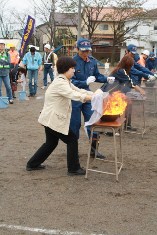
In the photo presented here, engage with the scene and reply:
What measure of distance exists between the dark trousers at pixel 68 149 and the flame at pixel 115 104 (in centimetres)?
61

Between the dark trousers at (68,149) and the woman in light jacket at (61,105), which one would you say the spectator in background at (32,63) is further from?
the woman in light jacket at (61,105)

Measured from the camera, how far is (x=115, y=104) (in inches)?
193

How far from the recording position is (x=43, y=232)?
133 inches

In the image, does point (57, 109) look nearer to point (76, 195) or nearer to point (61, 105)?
point (61, 105)

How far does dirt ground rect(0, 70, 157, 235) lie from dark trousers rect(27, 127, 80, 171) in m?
0.17

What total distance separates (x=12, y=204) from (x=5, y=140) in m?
2.96

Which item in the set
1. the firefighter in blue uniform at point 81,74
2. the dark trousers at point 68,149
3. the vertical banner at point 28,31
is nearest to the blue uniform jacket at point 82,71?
the firefighter in blue uniform at point 81,74

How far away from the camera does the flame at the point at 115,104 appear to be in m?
4.75

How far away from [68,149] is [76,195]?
78 centimetres

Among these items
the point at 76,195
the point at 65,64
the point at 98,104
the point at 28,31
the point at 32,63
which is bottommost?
the point at 76,195

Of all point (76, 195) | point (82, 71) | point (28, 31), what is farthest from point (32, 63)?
point (76, 195)

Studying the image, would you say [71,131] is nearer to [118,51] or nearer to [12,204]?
[12,204]

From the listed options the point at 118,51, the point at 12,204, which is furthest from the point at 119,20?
the point at 12,204

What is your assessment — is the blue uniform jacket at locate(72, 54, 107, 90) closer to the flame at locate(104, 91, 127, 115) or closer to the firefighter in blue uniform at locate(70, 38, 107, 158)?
the firefighter in blue uniform at locate(70, 38, 107, 158)
